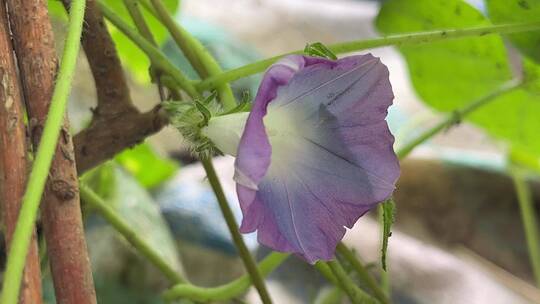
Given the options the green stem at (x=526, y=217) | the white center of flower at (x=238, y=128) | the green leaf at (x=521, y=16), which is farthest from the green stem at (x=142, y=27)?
the green stem at (x=526, y=217)

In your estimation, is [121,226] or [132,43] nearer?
[121,226]

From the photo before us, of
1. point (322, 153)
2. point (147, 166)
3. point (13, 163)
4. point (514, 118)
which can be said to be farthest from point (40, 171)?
point (147, 166)

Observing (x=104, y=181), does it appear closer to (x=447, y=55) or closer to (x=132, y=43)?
(x=132, y=43)

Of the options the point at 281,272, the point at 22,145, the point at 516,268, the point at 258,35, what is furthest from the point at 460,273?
the point at 258,35

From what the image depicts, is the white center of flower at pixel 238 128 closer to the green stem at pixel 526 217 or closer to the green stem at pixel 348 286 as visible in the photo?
the green stem at pixel 348 286

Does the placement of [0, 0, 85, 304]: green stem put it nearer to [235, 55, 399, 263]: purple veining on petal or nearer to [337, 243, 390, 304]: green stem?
[235, 55, 399, 263]: purple veining on petal
